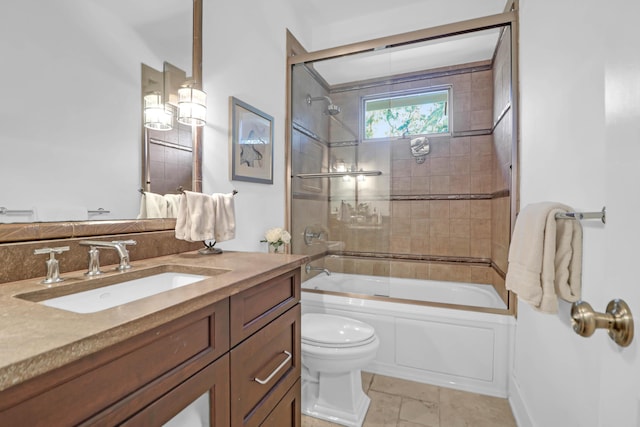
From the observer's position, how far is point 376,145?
2.75 meters

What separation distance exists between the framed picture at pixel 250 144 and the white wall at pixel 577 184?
1.58 m

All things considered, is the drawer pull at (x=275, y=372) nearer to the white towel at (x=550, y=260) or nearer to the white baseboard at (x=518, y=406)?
the white towel at (x=550, y=260)

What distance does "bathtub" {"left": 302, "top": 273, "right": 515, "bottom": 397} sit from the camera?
6.18ft

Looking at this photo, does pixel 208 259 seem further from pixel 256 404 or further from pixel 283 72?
pixel 283 72

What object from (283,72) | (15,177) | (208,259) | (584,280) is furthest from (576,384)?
(283,72)

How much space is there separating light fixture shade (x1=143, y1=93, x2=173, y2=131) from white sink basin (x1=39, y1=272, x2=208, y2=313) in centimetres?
64

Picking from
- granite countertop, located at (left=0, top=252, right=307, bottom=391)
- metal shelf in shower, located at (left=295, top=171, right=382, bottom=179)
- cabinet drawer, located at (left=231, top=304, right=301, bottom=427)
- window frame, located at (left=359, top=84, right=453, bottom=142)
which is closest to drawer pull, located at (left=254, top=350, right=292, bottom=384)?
cabinet drawer, located at (left=231, top=304, right=301, bottom=427)

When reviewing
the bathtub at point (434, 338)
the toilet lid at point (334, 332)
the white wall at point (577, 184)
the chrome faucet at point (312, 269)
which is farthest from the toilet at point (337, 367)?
the white wall at point (577, 184)

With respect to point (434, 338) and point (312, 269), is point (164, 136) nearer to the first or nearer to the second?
point (312, 269)

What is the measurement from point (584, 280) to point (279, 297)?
105 cm

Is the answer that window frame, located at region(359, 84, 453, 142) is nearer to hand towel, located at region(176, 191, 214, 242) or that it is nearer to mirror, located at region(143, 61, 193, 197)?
mirror, located at region(143, 61, 193, 197)

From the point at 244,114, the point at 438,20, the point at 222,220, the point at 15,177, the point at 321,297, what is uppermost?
the point at 438,20

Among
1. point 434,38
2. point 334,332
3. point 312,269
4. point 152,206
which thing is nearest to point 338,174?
point 312,269

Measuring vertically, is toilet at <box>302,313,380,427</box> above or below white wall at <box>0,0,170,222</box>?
below
